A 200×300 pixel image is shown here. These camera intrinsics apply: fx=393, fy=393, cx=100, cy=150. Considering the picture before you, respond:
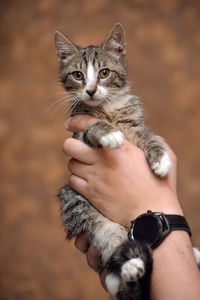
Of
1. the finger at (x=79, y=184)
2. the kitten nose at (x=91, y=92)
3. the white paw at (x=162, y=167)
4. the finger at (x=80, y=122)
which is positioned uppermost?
the kitten nose at (x=91, y=92)

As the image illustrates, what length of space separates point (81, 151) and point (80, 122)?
0.52 feet

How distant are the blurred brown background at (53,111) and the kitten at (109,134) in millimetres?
659

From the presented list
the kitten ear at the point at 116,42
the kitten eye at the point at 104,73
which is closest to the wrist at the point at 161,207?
the kitten eye at the point at 104,73

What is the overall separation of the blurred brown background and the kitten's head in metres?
0.63

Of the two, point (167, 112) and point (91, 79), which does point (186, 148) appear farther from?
point (91, 79)

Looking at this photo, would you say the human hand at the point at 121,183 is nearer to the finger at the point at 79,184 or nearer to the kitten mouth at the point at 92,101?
the finger at the point at 79,184

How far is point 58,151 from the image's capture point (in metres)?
2.46

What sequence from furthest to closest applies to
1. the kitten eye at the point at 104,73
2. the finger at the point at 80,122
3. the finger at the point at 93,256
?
the kitten eye at the point at 104,73 < the finger at the point at 80,122 < the finger at the point at 93,256

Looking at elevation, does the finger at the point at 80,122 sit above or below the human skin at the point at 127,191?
above

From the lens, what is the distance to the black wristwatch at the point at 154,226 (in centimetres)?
118

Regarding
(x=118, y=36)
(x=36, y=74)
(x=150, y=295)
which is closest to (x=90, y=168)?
(x=150, y=295)

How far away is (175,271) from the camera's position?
1.10 m

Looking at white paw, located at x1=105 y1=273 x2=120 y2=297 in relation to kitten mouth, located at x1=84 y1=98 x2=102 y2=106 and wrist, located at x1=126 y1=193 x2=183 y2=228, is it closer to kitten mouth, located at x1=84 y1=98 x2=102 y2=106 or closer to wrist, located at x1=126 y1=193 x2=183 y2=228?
wrist, located at x1=126 y1=193 x2=183 y2=228

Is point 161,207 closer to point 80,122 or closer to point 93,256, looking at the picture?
point 93,256
